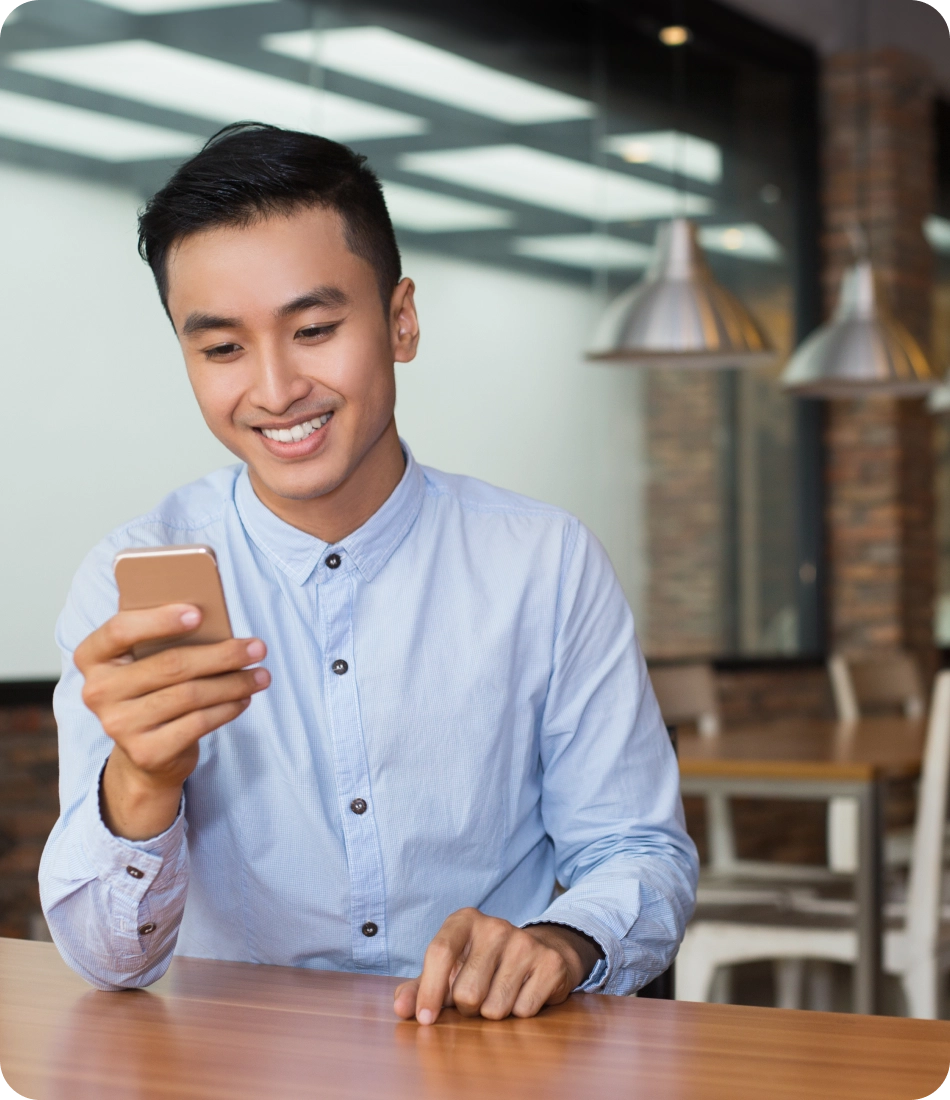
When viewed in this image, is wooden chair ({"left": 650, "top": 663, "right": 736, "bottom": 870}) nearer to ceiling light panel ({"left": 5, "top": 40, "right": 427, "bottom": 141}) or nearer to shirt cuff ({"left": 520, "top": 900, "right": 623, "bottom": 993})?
ceiling light panel ({"left": 5, "top": 40, "right": 427, "bottom": 141})

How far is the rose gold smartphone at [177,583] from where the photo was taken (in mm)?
1035

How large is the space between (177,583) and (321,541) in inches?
16.7

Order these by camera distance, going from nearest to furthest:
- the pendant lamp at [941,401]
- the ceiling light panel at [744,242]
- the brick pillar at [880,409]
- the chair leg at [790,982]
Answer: the chair leg at [790,982] < the pendant lamp at [941,401] < the ceiling light panel at [744,242] < the brick pillar at [880,409]

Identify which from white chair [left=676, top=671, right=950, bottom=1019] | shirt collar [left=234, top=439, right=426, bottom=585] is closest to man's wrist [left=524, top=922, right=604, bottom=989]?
shirt collar [left=234, top=439, right=426, bottom=585]

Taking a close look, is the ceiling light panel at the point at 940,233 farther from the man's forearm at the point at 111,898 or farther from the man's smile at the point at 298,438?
the man's forearm at the point at 111,898

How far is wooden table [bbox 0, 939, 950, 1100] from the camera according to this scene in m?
0.90

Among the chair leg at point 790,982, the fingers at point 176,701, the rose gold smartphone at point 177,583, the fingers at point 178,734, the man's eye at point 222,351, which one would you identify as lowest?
the chair leg at point 790,982

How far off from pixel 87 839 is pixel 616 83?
491cm

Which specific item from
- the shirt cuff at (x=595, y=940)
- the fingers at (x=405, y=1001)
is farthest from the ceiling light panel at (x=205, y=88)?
the fingers at (x=405, y=1001)

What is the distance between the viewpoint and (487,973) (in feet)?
3.55

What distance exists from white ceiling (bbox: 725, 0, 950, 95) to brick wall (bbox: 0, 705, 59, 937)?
4.23 meters

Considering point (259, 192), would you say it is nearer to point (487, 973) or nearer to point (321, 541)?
point (321, 541)

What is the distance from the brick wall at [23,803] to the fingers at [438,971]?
2.55 m

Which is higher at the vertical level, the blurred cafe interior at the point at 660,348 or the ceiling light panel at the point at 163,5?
the ceiling light panel at the point at 163,5
